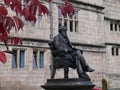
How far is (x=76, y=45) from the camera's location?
23.2 meters

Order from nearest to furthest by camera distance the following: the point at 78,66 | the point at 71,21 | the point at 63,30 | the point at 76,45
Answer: the point at 78,66
the point at 63,30
the point at 76,45
the point at 71,21

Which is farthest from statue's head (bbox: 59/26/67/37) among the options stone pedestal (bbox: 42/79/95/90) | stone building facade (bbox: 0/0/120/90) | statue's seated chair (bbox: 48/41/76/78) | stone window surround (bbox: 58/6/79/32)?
stone window surround (bbox: 58/6/79/32)

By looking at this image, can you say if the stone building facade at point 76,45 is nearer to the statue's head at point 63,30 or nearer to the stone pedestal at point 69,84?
the statue's head at point 63,30

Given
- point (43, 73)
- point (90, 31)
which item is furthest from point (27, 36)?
point (90, 31)

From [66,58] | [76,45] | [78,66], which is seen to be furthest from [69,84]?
[76,45]

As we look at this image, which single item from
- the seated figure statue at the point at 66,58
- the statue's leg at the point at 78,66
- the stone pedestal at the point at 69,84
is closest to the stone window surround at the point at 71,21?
the seated figure statue at the point at 66,58

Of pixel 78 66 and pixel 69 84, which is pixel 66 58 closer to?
pixel 78 66

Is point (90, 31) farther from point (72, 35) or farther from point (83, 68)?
point (83, 68)

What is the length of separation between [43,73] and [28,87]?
53.3 inches

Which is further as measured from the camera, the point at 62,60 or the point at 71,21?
the point at 71,21

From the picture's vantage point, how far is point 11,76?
62.6ft

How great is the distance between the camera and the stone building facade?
771 inches

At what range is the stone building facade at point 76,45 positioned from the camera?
1959cm

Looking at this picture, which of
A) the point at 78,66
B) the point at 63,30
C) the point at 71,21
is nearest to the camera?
the point at 78,66
